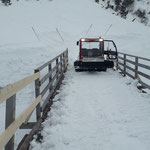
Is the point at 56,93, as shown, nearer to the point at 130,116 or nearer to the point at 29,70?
the point at 130,116

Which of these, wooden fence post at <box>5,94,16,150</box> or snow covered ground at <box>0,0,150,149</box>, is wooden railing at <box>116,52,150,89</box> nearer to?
snow covered ground at <box>0,0,150,149</box>

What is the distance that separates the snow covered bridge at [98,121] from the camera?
12.0 feet

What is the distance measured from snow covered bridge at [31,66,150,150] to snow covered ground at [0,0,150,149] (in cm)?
2

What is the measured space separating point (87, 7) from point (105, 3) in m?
17.1

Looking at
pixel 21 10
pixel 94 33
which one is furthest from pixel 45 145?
pixel 21 10

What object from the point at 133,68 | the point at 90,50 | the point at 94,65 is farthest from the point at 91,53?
the point at 133,68

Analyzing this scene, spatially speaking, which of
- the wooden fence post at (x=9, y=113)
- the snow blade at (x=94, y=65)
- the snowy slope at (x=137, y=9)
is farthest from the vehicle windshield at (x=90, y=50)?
the snowy slope at (x=137, y=9)

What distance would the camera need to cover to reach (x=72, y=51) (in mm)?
22750

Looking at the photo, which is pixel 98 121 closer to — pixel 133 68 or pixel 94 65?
pixel 94 65

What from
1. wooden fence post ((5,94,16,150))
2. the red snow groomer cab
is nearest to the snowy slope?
the red snow groomer cab

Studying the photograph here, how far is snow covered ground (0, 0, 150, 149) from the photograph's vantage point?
4.66m

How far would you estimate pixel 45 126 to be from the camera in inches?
173

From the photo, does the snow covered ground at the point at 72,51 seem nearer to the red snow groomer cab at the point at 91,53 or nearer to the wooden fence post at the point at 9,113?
the red snow groomer cab at the point at 91,53

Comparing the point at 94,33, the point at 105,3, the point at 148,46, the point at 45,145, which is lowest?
the point at 45,145
